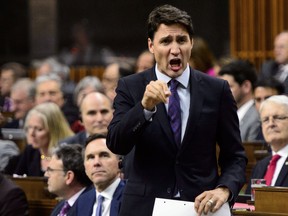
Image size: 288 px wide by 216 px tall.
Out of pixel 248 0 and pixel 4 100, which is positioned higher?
pixel 248 0

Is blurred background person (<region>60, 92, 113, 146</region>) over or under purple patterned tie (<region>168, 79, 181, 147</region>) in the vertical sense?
under

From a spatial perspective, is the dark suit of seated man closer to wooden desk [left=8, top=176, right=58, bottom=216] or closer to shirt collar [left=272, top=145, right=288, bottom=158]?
wooden desk [left=8, top=176, right=58, bottom=216]

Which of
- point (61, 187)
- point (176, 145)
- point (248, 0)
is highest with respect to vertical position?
point (248, 0)

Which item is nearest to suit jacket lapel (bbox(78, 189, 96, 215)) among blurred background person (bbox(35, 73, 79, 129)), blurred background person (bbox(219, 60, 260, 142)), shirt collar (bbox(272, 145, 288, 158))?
shirt collar (bbox(272, 145, 288, 158))

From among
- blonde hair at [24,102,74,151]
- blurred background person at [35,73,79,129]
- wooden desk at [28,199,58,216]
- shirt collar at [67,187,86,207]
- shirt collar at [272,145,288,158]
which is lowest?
wooden desk at [28,199,58,216]

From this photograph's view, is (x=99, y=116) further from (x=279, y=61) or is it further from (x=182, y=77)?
(x=182, y=77)

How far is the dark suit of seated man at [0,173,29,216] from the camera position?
605 cm

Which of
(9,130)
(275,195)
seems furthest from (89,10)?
(275,195)

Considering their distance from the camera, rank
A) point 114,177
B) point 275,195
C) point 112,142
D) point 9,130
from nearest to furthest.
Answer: point 112,142 → point 275,195 → point 114,177 → point 9,130

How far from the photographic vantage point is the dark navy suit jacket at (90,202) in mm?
5461

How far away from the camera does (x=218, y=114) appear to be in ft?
13.0

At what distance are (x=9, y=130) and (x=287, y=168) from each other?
178 inches

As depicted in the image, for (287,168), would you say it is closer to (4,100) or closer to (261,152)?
(261,152)

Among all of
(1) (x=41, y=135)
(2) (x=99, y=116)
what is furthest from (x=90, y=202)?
(1) (x=41, y=135)
